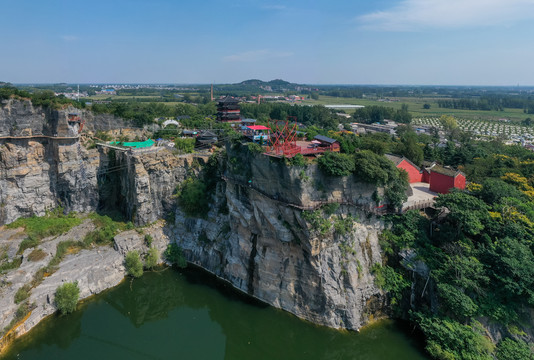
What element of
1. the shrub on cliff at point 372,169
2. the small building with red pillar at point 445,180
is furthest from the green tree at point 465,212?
the shrub on cliff at point 372,169

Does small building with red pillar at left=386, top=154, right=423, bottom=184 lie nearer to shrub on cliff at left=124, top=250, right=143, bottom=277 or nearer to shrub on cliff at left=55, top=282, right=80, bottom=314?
shrub on cliff at left=124, top=250, right=143, bottom=277

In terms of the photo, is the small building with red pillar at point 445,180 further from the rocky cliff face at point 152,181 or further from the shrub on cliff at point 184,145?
the shrub on cliff at point 184,145

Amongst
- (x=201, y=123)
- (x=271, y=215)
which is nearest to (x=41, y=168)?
(x=201, y=123)

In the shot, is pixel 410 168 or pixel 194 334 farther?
pixel 410 168

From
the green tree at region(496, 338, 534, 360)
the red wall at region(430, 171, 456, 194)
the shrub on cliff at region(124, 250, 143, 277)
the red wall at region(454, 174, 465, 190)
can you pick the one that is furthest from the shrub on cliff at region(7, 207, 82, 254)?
the red wall at region(454, 174, 465, 190)

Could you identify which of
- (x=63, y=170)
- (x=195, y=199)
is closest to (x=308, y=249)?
(x=195, y=199)

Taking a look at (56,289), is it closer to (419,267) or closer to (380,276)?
(380,276)

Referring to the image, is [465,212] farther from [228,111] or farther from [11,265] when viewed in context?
[228,111]
